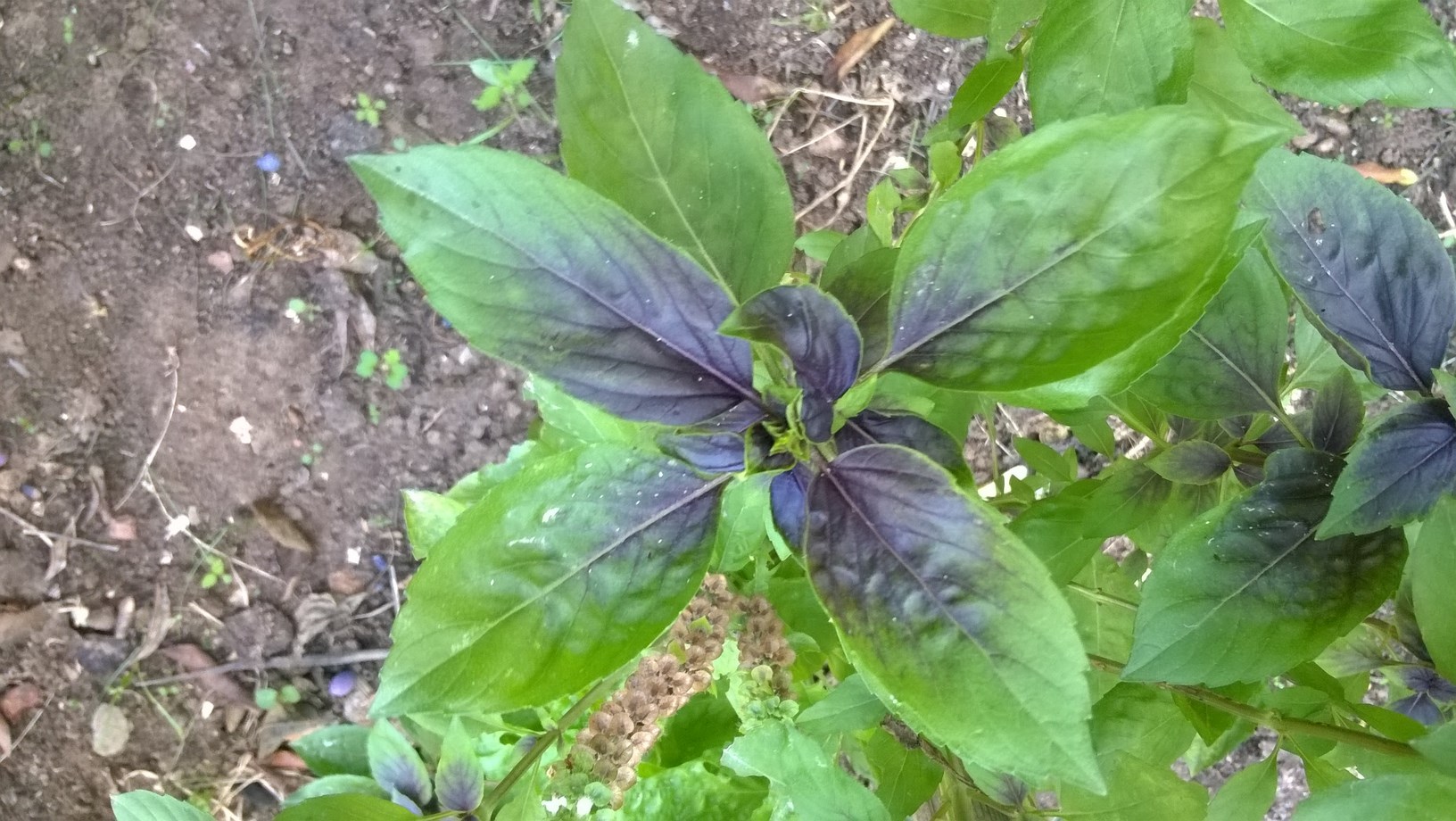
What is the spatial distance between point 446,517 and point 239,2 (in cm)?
180

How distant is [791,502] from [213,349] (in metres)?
2.15

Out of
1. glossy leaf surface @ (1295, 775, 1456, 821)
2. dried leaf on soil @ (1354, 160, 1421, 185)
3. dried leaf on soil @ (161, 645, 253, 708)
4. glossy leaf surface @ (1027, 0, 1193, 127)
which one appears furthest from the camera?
dried leaf on soil @ (161, 645, 253, 708)

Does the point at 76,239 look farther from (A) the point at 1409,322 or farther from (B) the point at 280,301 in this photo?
(A) the point at 1409,322

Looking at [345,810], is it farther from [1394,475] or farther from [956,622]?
[1394,475]

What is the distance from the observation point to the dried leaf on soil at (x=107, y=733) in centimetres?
236

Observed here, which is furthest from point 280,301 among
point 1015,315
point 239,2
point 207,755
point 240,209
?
point 1015,315

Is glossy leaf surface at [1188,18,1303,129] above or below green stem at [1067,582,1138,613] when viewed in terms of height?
above

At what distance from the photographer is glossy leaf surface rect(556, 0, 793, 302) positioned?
75cm

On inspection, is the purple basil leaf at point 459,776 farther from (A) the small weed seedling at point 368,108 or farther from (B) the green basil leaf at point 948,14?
(A) the small weed seedling at point 368,108

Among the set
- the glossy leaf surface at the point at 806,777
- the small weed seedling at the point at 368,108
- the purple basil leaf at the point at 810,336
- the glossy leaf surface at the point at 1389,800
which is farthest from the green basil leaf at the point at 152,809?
the small weed seedling at the point at 368,108

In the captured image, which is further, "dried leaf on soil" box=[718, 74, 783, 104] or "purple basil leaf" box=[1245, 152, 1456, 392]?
"dried leaf on soil" box=[718, 74, 783, 104]

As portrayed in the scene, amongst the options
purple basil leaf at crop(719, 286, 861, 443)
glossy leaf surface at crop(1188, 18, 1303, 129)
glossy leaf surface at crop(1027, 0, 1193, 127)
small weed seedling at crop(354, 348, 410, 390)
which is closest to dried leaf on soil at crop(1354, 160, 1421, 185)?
glossy leaf surface at crop(1188, 18, 1303, 129)

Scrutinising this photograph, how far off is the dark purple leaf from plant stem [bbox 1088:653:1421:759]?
197 mm

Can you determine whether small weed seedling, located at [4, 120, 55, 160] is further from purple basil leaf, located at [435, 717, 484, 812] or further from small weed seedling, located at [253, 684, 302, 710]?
purple basil leaf, located at [435, 717, 484, 812]
